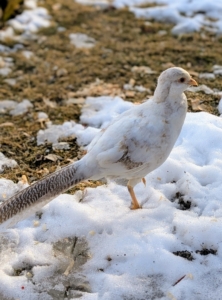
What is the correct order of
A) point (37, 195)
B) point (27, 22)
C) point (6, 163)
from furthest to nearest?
point (27, 22), point (6, 163), point (37, 195)

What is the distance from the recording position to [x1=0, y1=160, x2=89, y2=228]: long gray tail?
303cm

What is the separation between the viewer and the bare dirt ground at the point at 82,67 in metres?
4.54

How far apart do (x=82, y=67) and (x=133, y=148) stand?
3.03 meters

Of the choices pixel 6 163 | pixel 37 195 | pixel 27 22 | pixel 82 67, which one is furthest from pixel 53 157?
pixel 27 22

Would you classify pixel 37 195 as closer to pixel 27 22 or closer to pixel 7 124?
pixel 7 124

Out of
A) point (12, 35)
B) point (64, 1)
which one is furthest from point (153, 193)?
point (64, 1)

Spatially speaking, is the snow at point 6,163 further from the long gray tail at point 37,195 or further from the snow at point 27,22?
the snow at point 27,22

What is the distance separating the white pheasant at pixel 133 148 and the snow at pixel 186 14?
371cm

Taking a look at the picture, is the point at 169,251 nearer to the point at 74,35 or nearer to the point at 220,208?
the point at 220,208

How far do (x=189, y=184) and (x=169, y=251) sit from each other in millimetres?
742

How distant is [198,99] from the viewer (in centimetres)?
479

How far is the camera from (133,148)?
314cm

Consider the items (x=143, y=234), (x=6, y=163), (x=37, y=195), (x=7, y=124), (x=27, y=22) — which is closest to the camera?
(x=37, y=195)

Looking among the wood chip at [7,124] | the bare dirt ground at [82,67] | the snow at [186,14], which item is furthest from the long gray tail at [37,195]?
the snow at [186,14]
